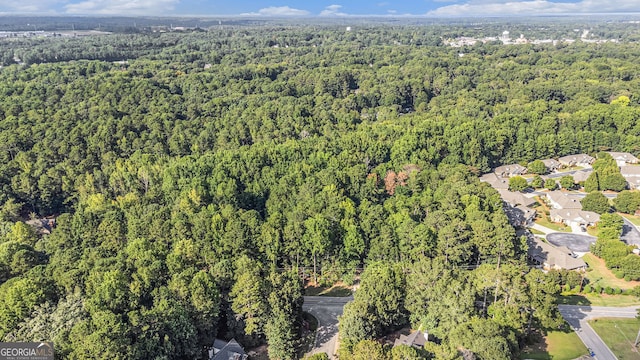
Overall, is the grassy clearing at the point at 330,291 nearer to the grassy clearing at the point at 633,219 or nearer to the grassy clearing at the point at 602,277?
the grassy clearing at the point at 602,277

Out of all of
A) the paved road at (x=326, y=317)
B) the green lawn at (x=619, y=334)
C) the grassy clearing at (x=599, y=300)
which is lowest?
the paved road at (x=326, y=317)

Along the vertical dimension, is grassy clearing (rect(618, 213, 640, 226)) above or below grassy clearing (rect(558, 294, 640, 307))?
above

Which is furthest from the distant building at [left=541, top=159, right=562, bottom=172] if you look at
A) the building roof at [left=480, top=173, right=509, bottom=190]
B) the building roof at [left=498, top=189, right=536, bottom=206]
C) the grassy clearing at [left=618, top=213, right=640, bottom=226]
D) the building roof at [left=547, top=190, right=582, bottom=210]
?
the building roof at [left=498, top=189, right=536, bottom=206]

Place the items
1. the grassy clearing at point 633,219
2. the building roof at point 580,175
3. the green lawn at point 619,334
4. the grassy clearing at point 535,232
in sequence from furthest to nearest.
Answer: the building roof at point 580,175 < the grassy clearing at point 633,219 < the grassy clearing at point 535,232 < the green lawn at point 619,334

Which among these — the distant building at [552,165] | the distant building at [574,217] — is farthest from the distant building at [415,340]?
the distant building at [552,165]

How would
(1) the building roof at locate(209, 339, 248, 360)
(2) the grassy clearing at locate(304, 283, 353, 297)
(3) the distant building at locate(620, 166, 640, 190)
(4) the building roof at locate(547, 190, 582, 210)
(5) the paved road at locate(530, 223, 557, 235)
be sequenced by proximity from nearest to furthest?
(1) the building roof at locate(209, 339, 248, 360)
(2) the grassy clearing at locate(304, 283, 353, 297)
(5) the paved road at locate(530, 223, 557, 235)
(4) the building roof at locate(547, 190, 582, 210)
(3) the distant building at locate(620, 166, 640, 190)

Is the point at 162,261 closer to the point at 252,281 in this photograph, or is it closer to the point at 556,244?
the point at 252,281

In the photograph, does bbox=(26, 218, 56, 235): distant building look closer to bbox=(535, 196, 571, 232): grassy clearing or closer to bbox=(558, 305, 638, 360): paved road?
bbox=(558, 305, 638, 360): paved road
